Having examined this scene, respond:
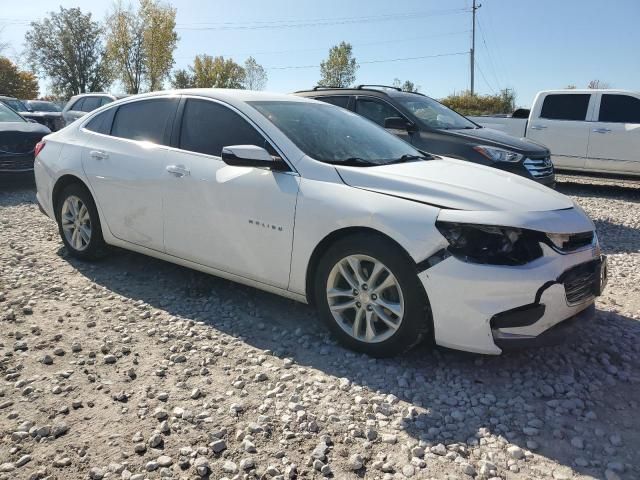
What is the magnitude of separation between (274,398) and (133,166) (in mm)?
2470

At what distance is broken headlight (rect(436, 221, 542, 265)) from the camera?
290 centimetres

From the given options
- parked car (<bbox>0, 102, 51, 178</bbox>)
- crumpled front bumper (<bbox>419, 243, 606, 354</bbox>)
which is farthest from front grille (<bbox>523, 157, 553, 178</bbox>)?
parked car (<bbox>0, 102, 51, 178</bbox>)

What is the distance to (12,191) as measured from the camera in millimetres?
9234

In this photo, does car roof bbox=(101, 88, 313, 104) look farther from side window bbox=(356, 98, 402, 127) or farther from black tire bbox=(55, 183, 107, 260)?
side window bbox=(356, 98, 402, 127)

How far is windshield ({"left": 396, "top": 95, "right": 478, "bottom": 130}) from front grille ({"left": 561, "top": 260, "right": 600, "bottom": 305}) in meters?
4.17

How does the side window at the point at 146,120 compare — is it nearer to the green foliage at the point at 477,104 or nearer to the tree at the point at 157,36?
the green foliage at the point at 477,104

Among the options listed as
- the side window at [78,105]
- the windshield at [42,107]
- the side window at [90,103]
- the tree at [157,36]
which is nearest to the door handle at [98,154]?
the side window at [90,103]

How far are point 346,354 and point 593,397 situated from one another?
1419 mm

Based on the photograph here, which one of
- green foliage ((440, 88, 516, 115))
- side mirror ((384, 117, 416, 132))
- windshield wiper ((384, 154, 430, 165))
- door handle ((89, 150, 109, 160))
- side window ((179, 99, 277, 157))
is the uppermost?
green foliage ((440, 88, 516, 115))

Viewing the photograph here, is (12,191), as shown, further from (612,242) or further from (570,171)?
(570,171)

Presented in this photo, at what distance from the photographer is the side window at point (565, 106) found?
401 inches

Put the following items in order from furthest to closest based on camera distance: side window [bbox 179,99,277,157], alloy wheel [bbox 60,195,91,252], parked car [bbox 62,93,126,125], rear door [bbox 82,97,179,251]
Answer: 1. parked car [bbox 62,93,126,125]
2. alloy wheel [bbox 60,195,91,252]
3. rear door [bbox 82,97,179,251]
4. side window [bbox 179,99,277,157]

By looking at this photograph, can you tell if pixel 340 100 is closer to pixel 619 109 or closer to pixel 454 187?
pixel 454 187

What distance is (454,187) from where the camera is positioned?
3.21 metres
